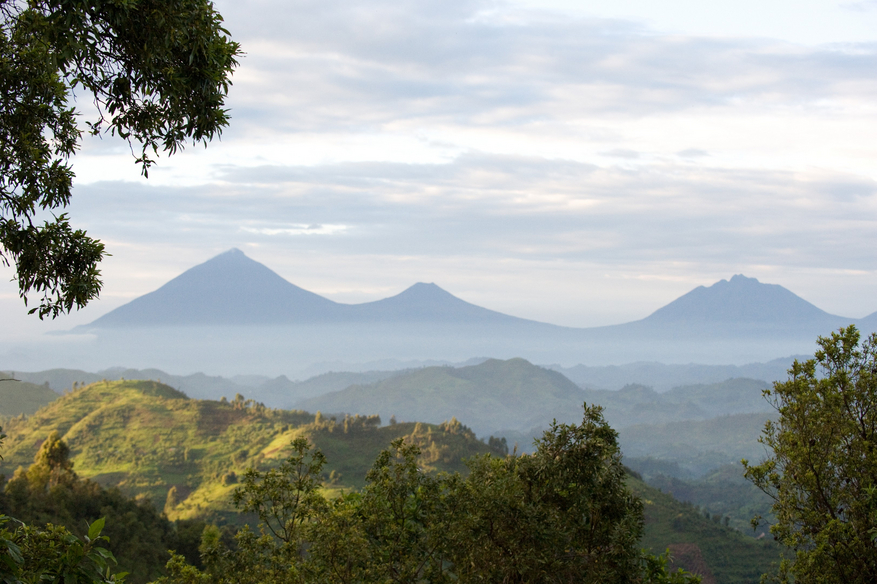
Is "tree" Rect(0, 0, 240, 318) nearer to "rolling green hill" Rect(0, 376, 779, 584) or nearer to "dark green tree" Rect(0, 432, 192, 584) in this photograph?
"dark green tree" Rect(0, 432, 192, 584)

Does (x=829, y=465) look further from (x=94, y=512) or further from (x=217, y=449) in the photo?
(x=217, y=449)

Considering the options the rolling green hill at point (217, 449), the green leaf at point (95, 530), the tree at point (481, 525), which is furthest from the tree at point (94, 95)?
the rolling green hill at point (217, 449)

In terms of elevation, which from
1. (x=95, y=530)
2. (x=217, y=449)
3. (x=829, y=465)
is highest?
(x=95, y=530)

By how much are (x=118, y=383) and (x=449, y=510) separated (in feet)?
672

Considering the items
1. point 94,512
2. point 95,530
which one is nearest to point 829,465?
point 95,530

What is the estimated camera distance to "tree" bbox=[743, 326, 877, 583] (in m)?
11.3

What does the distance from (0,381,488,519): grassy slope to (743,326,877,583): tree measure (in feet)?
374

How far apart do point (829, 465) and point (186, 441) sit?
164m

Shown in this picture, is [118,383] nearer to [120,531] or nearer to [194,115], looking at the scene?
[120,531]

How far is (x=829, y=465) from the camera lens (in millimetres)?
12398

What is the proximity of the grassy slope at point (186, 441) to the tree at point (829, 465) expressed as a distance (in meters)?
114

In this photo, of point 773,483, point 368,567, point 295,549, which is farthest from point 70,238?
point 773,483

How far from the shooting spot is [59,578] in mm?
4887

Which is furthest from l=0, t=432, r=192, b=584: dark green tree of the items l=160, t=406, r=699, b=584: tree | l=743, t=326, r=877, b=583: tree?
l=743, t=326, r=877, b=583: tree
